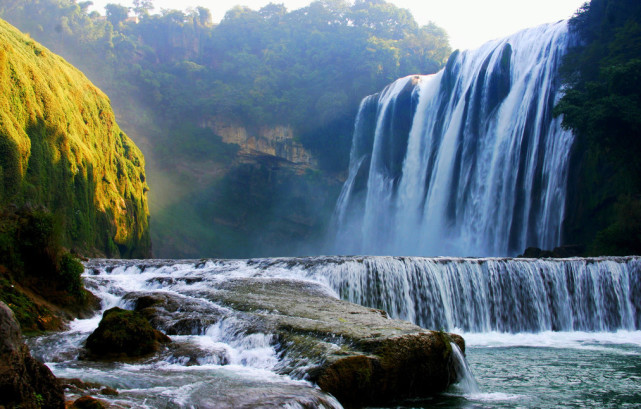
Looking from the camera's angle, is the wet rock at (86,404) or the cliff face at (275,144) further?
the cliff face at (275,144)

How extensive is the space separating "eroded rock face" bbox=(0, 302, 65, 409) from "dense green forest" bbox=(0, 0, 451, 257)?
138 ft

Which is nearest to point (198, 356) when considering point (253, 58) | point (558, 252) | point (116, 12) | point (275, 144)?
point (558, 252)

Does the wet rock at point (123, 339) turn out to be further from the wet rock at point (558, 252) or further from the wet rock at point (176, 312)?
the wet rock at point (558, 252)

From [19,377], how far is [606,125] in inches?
866

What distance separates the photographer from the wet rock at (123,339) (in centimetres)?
753

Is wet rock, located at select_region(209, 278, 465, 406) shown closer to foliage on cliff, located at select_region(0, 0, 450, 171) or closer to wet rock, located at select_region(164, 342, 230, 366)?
wet rock, located at select_region(164, 342, 230, 366)

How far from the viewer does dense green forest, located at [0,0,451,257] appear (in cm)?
4753

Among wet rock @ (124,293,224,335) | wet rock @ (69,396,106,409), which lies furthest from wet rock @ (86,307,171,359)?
wet rock @ (69,396,106,409)

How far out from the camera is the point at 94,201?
94.4 ft

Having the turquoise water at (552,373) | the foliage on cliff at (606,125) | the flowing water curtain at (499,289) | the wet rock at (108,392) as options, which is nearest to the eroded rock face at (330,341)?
the turquoise water at (552,373)

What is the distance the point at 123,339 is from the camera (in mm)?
7664

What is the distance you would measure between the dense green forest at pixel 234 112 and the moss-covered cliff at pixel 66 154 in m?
10.9

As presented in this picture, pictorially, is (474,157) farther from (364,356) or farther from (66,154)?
(364,356)

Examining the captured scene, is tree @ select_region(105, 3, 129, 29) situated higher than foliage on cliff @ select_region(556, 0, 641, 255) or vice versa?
tree @ select_region(105, 3, 129, 29)
